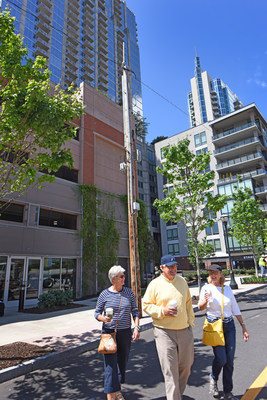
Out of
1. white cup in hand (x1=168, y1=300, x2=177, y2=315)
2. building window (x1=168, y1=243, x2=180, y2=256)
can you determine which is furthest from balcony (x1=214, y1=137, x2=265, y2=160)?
white cup in hand (x1=168, y1=300, x2=177, y2=315)

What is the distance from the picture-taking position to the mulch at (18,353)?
17.0 ft

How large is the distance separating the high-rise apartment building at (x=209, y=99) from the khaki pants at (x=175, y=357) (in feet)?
345

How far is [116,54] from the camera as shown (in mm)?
80125

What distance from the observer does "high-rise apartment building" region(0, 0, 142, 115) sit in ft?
182

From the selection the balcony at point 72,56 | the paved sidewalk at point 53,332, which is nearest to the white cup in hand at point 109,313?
the paved sidewalk at point 53,332

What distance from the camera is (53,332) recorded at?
25.6ft

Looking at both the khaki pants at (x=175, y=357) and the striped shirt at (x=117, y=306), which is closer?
the khaki pants at (x=175, y=357)

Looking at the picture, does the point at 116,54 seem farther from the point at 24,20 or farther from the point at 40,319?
the point at 40,319

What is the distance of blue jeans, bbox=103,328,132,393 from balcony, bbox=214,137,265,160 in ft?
152

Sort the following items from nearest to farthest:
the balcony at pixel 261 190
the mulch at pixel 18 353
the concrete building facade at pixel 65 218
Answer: the mulch at pixel 18 353
the concrete building facade at pixel 65 218
the balcony at pixel 261 190

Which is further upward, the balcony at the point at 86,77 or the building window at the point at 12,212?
the balcony at the point at 86,77

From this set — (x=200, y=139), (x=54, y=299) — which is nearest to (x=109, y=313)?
(x=54, y=299)

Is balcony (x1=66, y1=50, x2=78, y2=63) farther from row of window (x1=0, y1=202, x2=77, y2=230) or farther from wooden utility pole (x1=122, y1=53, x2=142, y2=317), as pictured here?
wooden utility pole (x1=122, y1=53, x2=142, y2=317)

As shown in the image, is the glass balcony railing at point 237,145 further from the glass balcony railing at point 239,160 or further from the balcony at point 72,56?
the balcony at point 72,56
